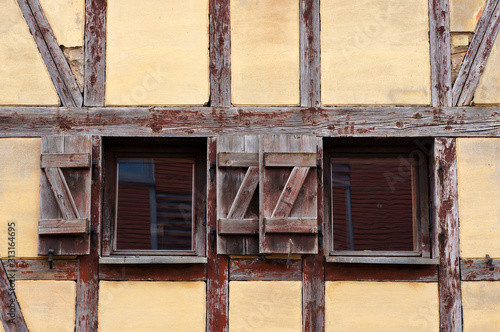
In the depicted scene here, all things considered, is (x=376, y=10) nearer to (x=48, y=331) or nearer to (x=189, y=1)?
(x=189, y=1)

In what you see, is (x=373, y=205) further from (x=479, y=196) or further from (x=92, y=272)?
(x=92, y=272)

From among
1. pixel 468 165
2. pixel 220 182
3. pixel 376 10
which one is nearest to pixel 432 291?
pixel 468 165

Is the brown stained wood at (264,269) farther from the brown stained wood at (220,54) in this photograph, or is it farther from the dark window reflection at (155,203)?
the brown stained wood at (220,54)

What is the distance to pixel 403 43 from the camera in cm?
623

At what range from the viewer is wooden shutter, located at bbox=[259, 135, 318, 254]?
5.87 m

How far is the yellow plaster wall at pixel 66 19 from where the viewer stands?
6215mm

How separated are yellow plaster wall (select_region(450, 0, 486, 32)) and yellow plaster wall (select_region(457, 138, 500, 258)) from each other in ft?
3.23

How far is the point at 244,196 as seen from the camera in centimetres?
595

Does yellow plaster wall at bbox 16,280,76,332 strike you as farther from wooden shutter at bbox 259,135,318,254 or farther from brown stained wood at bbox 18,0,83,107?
wooden shutter at bbox 259,135,318,254

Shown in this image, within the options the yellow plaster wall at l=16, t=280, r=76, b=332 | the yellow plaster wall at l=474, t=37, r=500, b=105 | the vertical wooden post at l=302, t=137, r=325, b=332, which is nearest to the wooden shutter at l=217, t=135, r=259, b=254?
the vertical wooden post at l=302, t=137, r=325, b=332

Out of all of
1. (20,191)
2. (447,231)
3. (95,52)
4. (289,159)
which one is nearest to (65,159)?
(20,191)

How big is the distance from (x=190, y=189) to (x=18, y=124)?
154cm

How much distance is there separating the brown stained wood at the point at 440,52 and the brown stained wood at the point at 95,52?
9.17 ft

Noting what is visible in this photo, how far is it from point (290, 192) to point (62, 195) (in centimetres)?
184
